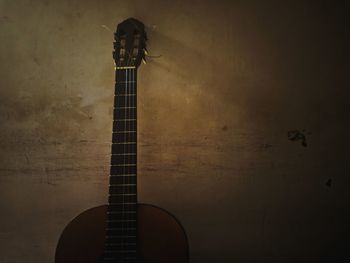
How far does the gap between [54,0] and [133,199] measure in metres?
1.16

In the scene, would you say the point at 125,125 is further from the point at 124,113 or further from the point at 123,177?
the point at 123,177

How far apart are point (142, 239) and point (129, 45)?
2.76 feet

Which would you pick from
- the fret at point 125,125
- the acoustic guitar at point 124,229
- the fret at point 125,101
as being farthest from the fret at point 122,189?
the fret at point 125,101

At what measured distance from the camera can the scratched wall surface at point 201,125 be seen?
1447mm

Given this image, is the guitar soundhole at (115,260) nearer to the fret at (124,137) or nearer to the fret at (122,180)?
the fret at (122,180)

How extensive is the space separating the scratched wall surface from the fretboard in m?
0.22

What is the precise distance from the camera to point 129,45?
135cm

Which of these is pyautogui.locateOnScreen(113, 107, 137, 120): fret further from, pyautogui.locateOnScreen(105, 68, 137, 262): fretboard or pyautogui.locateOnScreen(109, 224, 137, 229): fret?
pyautogui.locateOnScreen(109, 224, 137, 229): fret

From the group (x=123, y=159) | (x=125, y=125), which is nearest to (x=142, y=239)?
(x=123, y=159)

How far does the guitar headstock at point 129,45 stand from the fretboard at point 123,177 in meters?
0.04

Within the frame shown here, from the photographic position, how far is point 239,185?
4.79 ft

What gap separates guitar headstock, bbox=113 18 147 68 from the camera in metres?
1.34

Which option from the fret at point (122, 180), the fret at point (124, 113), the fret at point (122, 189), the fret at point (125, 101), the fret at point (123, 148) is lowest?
the fret at point (122, 189)

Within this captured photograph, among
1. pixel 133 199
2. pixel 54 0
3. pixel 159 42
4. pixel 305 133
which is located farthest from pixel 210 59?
pixel 54 0
